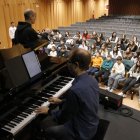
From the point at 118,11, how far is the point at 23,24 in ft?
56.2

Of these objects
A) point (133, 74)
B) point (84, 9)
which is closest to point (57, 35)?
point (133, 74)

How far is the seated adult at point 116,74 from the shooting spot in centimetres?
608

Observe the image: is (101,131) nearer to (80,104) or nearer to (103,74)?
(80,104)

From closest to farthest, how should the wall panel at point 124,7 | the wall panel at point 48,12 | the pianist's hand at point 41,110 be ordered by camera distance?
the pianist's hand at point 41,110, the wall panel at point 48,12, the wall panel at point 124,7

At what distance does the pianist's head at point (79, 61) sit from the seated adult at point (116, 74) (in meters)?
4.32

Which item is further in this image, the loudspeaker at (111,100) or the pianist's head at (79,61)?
the loudspeaker at (111,100)

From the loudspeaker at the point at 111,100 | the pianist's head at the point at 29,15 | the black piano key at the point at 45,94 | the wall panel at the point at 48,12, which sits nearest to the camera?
the black piano key at the point at 45,94

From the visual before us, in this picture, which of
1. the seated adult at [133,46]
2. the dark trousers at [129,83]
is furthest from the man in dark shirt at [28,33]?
the seated adult at [133,46]

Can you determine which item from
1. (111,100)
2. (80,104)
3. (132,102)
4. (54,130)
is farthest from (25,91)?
(132,102)

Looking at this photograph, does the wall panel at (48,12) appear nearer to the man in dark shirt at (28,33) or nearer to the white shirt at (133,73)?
the white shirt at (133,73)

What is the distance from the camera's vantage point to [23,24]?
10.6 feet

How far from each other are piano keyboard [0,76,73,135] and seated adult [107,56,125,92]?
343 centimetres

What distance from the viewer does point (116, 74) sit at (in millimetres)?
6129

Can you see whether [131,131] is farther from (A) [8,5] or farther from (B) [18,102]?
(A) [8,5]
